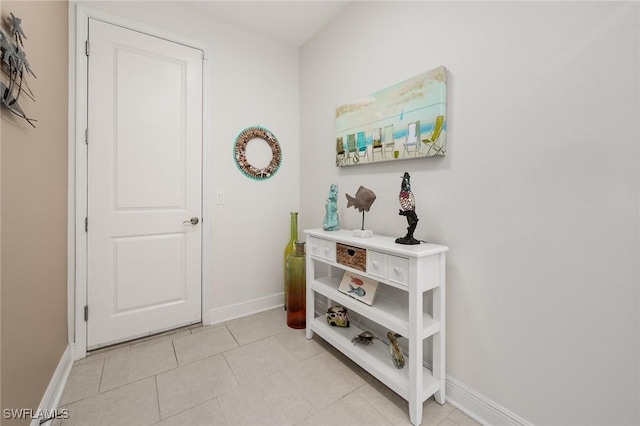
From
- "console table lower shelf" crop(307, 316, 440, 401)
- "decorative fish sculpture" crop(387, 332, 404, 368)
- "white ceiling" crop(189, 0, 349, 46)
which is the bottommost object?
"console table lower shelf" crop(307, 316, 440, 401)

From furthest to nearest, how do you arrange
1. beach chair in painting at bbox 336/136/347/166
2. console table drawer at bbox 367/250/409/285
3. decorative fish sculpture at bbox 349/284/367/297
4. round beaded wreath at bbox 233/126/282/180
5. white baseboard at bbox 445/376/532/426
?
round beaded wreath at bbox 233/126/282/180
beach chair in painting at bbox 336/136/347/166
decorative fish sculpture at bbox 349/284/367/297
console table drawer at bbox 367/250/409/285
white baseboard at bbox 445/376/532/426

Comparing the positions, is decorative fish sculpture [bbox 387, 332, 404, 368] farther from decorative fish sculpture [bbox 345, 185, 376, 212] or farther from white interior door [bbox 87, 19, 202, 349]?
white interior door [bbox 87, 19, 202, 349]

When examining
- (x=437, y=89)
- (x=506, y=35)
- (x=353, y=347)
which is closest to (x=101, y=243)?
(x=353, y=347)

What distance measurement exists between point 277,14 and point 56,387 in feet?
9.69

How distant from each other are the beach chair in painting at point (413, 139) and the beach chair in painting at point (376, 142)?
8.0 inches

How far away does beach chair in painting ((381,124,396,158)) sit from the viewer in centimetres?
171

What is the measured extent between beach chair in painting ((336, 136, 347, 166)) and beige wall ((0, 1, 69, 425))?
1.75 meters

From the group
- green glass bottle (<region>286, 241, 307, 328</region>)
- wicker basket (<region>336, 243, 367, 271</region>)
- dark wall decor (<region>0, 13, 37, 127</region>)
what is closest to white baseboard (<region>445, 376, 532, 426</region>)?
wicker basket (<region>336, 243, 367, 271</region>)

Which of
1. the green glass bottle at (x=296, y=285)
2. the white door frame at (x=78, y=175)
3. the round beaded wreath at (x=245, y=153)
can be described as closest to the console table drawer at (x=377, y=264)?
the green glass bottle at (x=296, y=285)

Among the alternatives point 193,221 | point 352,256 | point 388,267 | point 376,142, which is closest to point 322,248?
point 352,256

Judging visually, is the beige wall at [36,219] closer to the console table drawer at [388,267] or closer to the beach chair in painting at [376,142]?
the console table drawer at [388,267]

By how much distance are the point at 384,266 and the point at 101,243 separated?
6.47ft

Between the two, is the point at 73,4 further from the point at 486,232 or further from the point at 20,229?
the point at 486,232

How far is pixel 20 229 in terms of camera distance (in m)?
1.12
